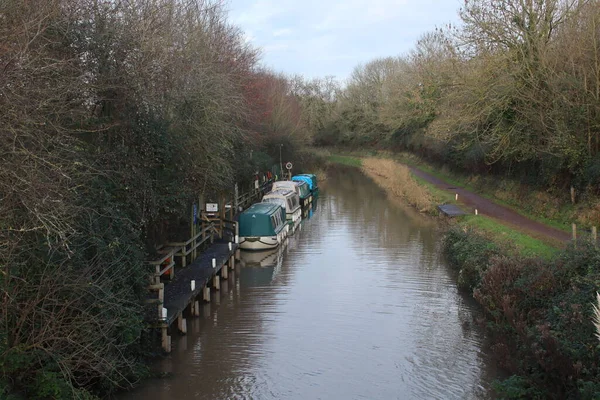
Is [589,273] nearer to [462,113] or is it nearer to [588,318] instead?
[588,318]

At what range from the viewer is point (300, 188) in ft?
111

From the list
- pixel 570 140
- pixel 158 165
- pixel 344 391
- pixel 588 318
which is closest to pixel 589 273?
pixel 588 318

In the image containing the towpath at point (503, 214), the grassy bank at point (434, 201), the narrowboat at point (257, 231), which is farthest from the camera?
the narrowboat at point (257, 231)

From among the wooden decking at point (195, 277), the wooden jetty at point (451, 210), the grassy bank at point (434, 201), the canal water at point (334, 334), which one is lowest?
the canal water at point (334, 334)

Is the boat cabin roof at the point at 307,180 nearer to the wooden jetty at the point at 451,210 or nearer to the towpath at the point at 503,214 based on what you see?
the towpath at the point at 503,214

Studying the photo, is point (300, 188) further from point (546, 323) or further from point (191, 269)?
point (546, 323)

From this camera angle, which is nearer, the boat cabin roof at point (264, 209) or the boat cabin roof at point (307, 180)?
the boat cabin roof at point (264, 209)

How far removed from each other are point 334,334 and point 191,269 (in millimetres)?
4895

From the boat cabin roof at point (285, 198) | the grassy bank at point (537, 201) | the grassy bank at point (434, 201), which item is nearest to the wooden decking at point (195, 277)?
the boat cabin roof at point (285, 198)

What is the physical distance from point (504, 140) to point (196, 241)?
12842 mm

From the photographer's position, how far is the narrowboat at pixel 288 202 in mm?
27234

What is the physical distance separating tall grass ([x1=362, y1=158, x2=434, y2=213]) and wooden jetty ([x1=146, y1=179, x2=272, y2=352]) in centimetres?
1092

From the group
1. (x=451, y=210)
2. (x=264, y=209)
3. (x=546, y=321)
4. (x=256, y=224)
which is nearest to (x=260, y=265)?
(x=256, y=224)

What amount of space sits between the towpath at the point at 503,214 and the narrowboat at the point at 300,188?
27.0 feet
